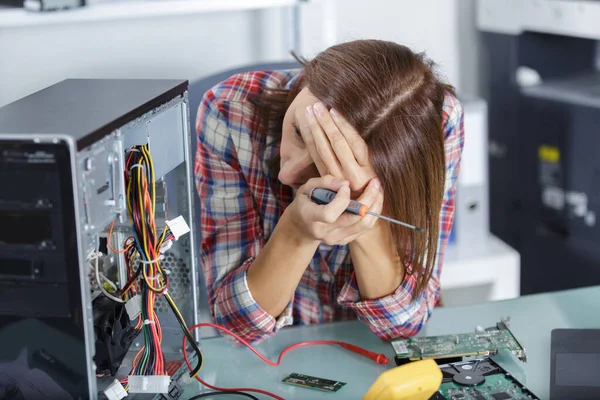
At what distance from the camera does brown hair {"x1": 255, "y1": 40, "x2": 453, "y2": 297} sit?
0.98m

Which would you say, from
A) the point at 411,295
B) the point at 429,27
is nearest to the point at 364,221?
the point at 411,295

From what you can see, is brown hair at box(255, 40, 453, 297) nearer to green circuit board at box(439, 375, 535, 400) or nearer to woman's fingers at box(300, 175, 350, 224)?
woman's fingers at box(300, 175, 350, 224)

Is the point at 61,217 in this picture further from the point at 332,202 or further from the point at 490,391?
the point at 490,391

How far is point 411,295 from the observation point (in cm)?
111

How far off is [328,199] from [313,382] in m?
0.23

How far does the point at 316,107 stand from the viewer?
38.5 inches

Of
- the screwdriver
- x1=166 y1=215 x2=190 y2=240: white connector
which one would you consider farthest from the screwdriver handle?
x1=166 y1=215 x2=190 y2=240: white connector

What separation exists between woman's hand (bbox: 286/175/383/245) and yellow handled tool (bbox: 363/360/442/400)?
21cm

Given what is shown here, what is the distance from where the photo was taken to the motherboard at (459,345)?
0.98 m

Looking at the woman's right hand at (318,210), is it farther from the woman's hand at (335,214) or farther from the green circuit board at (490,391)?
the green circuit board at (490,391)

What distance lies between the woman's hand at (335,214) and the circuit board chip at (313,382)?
175mm

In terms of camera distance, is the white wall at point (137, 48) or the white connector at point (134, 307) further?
the white wall at point (137, 48)

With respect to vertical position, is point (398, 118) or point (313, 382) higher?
point (398, 118)

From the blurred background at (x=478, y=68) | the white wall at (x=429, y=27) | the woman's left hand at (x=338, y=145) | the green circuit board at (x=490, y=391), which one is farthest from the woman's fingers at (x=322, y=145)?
the white wall at (x=429, y=27)
